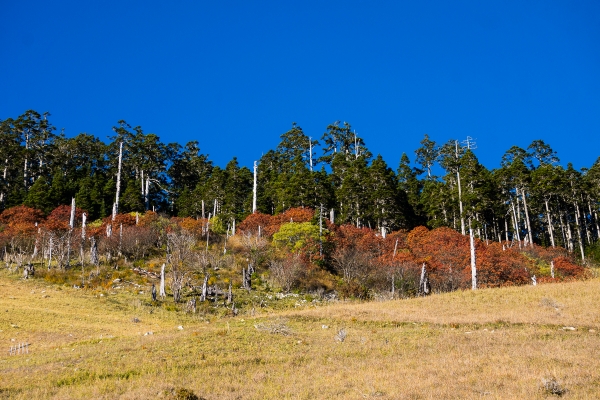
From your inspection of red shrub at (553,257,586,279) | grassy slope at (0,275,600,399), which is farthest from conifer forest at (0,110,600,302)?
grassy slope at (0,275,600,399)

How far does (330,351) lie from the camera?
17.8m

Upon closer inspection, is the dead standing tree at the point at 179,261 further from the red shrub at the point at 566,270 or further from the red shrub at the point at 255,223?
the red shrub at the point at 566,270

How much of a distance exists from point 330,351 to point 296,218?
33949 mm

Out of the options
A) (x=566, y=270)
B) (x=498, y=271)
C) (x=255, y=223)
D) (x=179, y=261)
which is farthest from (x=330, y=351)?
(x=255, y=223)

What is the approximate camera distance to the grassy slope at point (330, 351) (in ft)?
42.2

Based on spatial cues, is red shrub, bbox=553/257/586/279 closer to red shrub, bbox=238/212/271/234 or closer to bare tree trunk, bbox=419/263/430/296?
bare tree trunk, bbox=419/263/430/296

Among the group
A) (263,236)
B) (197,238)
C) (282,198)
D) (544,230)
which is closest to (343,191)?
(282,198)

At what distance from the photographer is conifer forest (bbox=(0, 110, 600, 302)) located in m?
42.0

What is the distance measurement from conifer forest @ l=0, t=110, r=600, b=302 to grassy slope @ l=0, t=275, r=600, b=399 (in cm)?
913

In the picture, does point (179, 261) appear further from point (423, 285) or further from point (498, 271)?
point (498, 271)

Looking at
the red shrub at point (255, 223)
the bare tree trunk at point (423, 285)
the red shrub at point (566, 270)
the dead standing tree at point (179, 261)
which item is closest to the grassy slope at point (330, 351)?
the dead standing tree at point (179, 261)

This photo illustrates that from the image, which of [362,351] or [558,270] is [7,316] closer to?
[362,351]

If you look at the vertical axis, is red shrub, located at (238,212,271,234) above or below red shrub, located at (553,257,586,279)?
above

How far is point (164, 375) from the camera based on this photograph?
1463 centimetres
